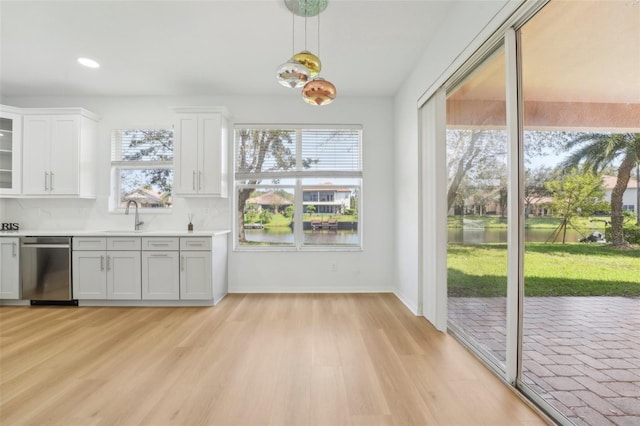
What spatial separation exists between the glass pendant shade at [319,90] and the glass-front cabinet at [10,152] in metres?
4.45

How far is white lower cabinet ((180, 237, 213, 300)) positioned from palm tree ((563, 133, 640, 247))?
374cm

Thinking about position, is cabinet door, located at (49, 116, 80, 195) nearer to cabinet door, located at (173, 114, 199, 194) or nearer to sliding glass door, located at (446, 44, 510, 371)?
cabinet door, located at (173, 114, 199, 194)

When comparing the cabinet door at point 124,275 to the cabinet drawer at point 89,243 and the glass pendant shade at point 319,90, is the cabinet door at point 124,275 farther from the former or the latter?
the glass pendant shade at point 319,90

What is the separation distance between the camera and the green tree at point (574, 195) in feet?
5.80

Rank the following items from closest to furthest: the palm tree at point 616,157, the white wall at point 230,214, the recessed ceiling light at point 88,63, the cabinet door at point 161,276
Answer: the palm tree at point 616,157
the recessed ceiling light at point 88,63
the cabinet door at point 161,276
the white wall at point 230,214

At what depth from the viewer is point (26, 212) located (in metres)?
4.54

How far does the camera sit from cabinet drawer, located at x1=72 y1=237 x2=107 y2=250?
3.93m

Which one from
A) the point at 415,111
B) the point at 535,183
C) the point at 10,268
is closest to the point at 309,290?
the point at 415,111

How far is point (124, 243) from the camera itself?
393 cm

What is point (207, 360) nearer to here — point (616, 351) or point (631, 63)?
point (616, 351)

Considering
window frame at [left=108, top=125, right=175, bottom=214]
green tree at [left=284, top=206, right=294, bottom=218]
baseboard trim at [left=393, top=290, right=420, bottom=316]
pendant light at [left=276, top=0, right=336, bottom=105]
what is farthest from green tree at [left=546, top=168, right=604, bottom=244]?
window frame at [left=108, top=125, right=175, bottom=214]

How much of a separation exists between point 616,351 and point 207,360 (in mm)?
3009

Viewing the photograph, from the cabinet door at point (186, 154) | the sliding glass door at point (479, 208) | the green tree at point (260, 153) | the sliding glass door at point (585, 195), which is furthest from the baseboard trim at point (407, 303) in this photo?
the cabinet door at point (186, 154)

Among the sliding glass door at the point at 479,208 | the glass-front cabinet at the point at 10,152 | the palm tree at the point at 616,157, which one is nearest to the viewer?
the palm tree at the point at 616,157
